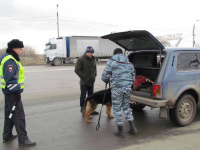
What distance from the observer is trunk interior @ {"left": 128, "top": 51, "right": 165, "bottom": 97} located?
4867 mm

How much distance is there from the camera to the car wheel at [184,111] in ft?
13.9

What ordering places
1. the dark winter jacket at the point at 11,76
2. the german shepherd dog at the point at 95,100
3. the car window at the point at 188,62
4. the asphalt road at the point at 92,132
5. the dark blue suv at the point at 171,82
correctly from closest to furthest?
the dark winter jacket at the point at 11,76 → the asphalt road at the point at 92,132 → the dark blue suv at the point at 171,82 → the car window at the point at 188,62 → the german shepherd dog at the point at 95,100

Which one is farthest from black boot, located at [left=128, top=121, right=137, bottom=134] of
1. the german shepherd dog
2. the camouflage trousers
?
the german shepherd dog

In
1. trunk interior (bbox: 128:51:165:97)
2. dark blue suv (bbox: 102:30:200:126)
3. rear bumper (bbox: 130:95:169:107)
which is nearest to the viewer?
rear bumper (bbox: 130:95:169:107)

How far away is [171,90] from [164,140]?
103 cm

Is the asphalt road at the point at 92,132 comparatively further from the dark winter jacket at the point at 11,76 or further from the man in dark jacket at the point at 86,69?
the dark winter jacket at the point at 11,76

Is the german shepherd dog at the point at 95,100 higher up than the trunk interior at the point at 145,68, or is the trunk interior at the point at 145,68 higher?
the trunk interior at the point at 145,68

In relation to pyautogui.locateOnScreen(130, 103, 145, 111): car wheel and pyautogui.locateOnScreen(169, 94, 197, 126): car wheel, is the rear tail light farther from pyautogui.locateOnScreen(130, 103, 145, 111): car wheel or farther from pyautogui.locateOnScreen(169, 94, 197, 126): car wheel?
pyautogui.locateOnScreen(130, 103, 145, 111): car wheel

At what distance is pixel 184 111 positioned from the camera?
4355 millimetres

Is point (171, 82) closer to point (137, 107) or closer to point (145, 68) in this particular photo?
point (145, 68)

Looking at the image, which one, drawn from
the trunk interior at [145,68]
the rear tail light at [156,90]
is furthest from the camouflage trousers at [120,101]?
the trunk interior at [145,68]

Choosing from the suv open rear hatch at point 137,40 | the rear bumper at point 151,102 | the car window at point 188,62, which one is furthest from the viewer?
the car window at point 188,62

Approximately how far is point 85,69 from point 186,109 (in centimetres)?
265

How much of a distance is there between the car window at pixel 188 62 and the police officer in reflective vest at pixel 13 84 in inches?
129
